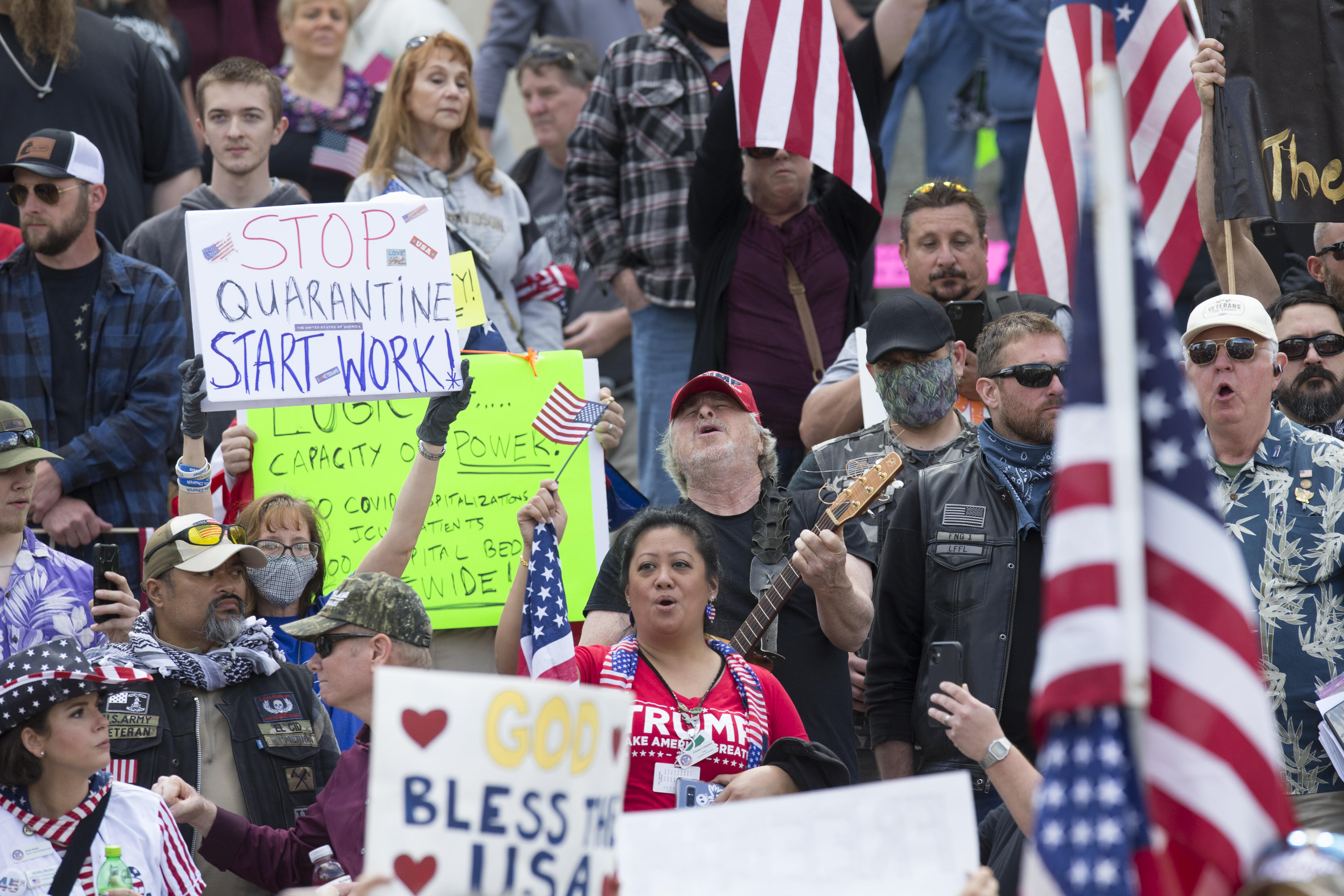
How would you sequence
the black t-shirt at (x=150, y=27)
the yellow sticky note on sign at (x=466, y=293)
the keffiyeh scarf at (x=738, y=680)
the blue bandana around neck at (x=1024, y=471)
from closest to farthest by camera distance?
the keffiyeh scarf at (x=738, y=680) → the blue bandana around neck at (x=1024, y=471) → the yellow sticky note on sign at (x=466, y=293) → the black t-shirt at (x=150, y=27)

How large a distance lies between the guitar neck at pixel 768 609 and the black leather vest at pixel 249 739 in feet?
4.57

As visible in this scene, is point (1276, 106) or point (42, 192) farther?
point (42, 192)

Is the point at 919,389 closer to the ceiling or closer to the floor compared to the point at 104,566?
closer to the ceiling

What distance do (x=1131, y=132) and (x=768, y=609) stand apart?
3.51m

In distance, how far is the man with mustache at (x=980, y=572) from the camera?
5.16 metres

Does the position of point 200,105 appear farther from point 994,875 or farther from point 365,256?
point 994,875

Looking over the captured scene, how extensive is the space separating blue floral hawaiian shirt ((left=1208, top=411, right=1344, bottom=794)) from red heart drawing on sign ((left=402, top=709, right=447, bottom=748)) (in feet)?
9.98

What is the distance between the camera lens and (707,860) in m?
3.39

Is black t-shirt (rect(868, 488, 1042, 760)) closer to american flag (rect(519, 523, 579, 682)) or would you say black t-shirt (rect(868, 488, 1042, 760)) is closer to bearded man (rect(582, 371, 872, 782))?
bearded man (rect(582, 371, 872, 782))

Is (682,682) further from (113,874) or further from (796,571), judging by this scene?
(113,874)

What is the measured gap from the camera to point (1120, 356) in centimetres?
274

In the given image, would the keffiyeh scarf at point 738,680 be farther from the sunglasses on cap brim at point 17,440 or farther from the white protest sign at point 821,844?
the sunglasses on cap brim at point 17,440

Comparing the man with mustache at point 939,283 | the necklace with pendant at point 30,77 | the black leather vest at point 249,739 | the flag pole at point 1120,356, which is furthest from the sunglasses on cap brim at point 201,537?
the flag pole at point 1120,356

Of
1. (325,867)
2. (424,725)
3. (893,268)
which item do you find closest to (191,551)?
(325,867)
